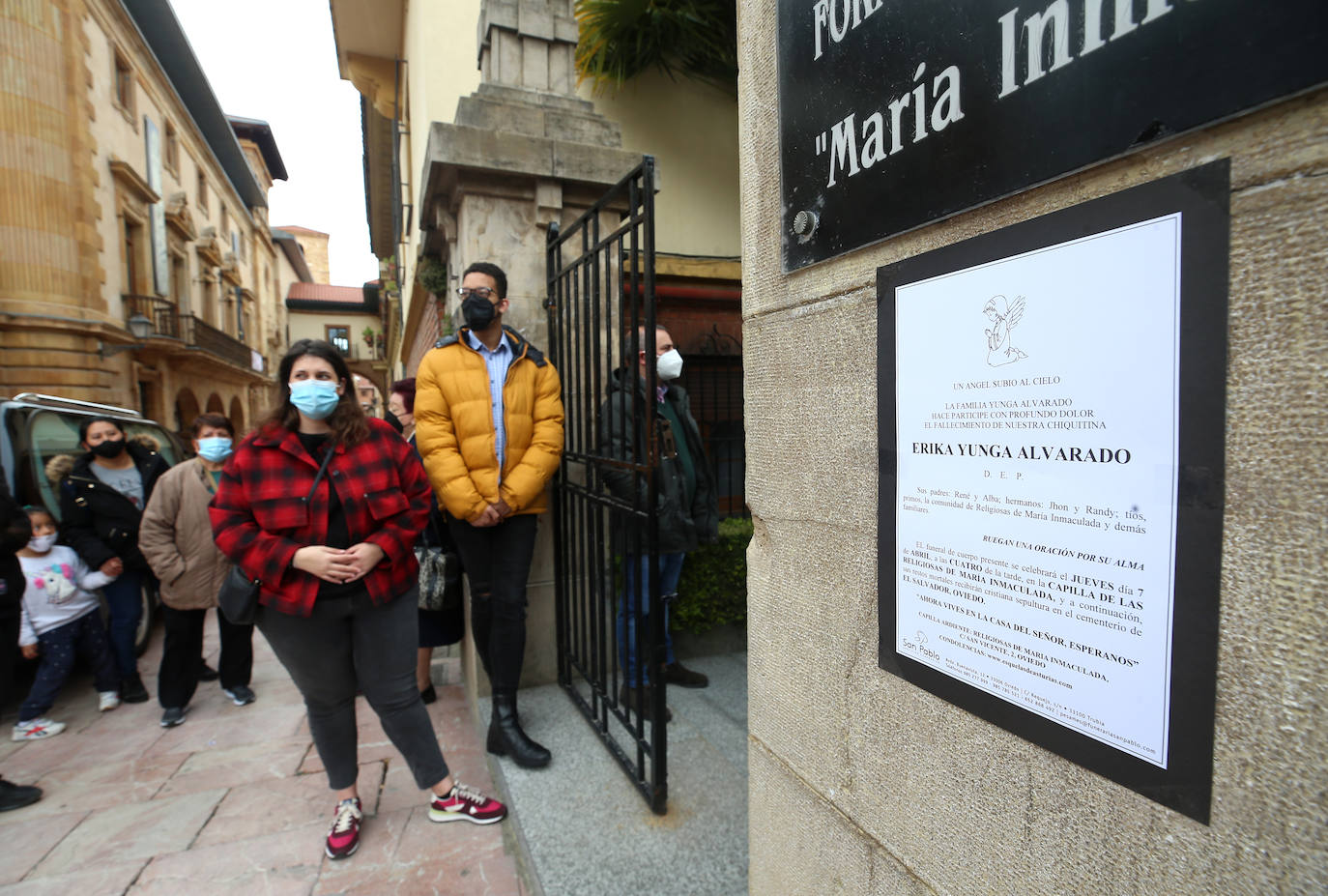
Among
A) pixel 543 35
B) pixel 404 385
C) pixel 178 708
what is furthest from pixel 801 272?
pixel 178 708

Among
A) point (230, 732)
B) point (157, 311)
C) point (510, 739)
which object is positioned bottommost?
point (230, 732)

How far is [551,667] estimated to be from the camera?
3.71 meters

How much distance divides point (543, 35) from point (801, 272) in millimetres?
3304

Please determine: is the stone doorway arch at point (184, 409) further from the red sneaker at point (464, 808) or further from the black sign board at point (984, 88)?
the black sign board at point (984, 88)

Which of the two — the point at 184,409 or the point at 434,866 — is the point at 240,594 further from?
the point at 184,409

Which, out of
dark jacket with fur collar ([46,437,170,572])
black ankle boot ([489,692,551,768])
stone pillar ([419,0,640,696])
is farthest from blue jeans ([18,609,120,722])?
black ankle boot ([489,692,551,768])

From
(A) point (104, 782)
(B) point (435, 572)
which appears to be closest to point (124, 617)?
(A) point (104, 782)

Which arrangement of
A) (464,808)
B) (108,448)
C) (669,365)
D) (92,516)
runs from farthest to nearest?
(108,448) < (92,516) < (669,365) < (464,808)

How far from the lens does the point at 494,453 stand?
296cm

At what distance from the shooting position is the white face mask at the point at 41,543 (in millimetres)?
4039

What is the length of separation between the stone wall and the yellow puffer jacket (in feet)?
5.53

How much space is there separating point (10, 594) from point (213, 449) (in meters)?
1.29

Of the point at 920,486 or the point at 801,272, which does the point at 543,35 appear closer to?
the point at 801,272

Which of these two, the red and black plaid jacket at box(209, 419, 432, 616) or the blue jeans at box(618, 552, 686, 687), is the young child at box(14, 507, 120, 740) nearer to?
the red and black plaid jacket at box(209, 419, 432, 616)
